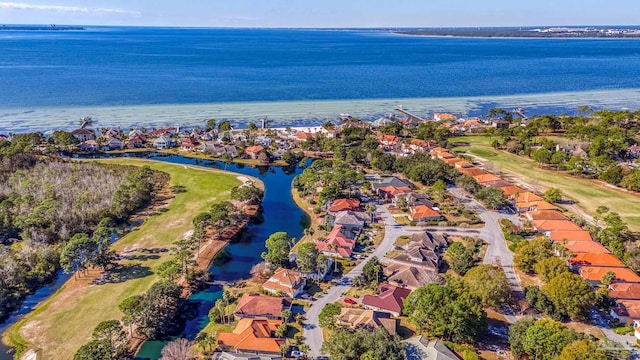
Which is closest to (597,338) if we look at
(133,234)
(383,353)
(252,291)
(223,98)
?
(383,353)

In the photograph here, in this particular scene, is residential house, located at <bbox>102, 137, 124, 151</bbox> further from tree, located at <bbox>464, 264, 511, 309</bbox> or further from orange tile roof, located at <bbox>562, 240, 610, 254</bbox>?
orange tile roof, located at <bbox>562, 240, 610, 254</bbox>

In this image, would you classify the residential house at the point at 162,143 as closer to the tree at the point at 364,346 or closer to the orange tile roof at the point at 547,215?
the orange tile roof at the point at 547,215

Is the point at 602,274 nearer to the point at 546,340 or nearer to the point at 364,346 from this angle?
the point at 546,340

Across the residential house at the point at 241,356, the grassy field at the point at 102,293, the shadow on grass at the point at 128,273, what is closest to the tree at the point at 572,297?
the residential house at the point at 241,356

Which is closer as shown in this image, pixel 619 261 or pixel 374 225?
pixel 619 261

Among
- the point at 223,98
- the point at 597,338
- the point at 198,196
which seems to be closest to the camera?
the point at 597,338

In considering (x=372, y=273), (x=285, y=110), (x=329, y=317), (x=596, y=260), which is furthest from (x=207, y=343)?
(x=285, y=110)

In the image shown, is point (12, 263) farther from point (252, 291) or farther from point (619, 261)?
point (619, 261)
